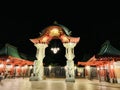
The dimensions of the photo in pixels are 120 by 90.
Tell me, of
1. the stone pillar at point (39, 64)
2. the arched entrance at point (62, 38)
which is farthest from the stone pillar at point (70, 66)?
the stone pillar at point (39, 64)

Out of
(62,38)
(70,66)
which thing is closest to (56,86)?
(70,66)

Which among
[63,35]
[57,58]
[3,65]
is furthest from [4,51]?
[57,58]

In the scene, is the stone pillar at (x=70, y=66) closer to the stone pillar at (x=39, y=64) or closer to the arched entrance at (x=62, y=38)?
the arched entrance at (x=62, y=38)

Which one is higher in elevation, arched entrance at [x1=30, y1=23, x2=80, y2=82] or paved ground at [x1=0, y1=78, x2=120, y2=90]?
arched entrance at [x1=30, y1=23, x2=80, y2=82]

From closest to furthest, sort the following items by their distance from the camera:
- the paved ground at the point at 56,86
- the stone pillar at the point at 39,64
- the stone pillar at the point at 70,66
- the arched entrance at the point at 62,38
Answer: the paved ground at the point at 56,86 < the stone pillar at the point at 70,66 < the arched entrance at the point at 62,38 < the stone pillar at the point at 39,64

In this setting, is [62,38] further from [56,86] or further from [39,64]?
[56,86]

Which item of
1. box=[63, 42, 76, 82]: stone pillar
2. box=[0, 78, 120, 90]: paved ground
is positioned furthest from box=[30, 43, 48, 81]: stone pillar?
box=[0, 78, 120, 90]: paved ground

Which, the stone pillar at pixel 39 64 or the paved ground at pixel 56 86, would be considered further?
the stone pillar at pixel 39 64

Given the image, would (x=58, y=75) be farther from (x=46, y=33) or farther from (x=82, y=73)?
(x=46, y=33)

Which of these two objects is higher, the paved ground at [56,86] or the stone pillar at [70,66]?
the stone pillar at [70,66]

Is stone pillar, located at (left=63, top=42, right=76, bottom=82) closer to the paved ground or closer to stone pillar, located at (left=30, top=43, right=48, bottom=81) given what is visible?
stone pillar, located at (left=30, top=43, right=48, bottom=81)

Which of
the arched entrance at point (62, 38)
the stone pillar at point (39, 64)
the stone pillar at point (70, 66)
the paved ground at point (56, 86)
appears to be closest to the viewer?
the paved ground at point (56, 86)

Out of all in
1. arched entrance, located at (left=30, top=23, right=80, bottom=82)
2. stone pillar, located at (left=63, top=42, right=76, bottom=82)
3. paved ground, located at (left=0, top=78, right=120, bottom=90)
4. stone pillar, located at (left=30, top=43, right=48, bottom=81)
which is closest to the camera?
paved ground, located at (left=0, top=78, right=120, bottom=90)

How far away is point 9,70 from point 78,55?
2482 centimetres
